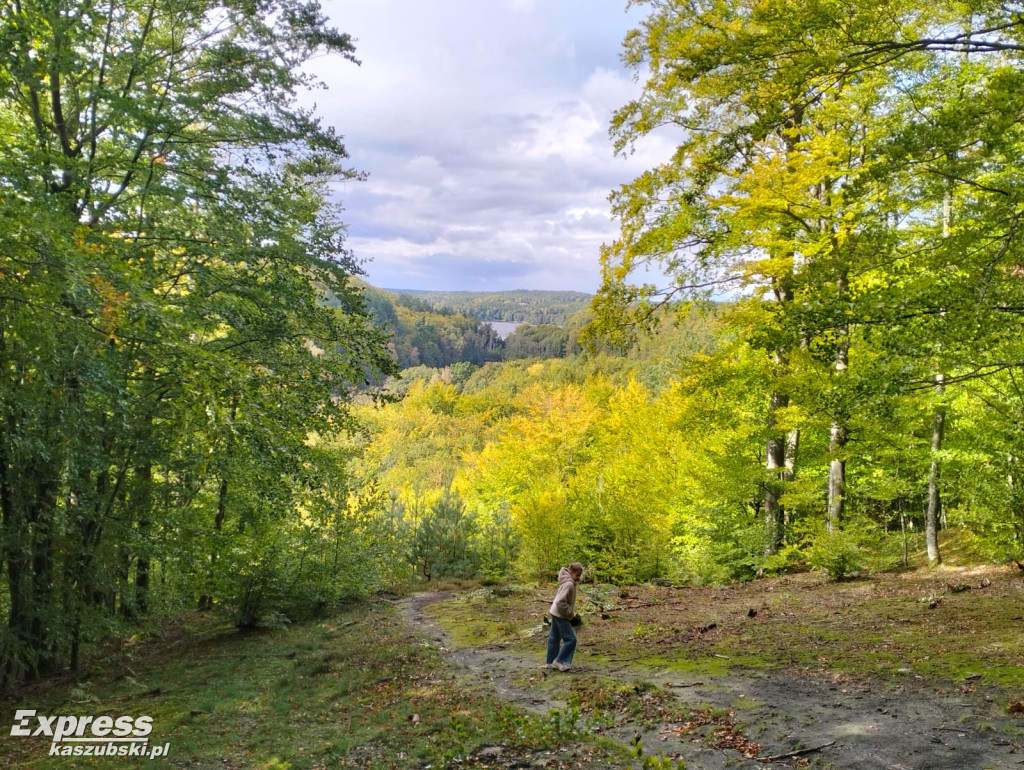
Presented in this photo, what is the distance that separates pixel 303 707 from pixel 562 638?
3.46 m

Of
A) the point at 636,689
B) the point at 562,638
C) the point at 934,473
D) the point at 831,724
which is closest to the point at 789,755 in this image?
the point at 831,724

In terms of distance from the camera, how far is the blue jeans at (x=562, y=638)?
7176 mm

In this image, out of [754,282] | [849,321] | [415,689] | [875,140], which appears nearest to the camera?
[849,321]

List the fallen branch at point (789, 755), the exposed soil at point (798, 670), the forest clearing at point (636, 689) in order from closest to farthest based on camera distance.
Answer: the fallen branch at point (789, 755)
the exposed soil at point (798, 670)
the forest clearing at point (636, 689)

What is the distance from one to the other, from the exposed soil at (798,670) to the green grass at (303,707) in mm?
597

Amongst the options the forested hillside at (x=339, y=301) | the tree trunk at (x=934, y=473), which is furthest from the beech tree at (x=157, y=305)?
the tree trunk at (x=934, y=473)

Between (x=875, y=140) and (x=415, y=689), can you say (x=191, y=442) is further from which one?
(x=875, y=140)

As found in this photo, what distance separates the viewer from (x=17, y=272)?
589cm

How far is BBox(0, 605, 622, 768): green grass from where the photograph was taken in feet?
17.1

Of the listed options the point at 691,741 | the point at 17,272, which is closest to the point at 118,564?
the point at 17,272

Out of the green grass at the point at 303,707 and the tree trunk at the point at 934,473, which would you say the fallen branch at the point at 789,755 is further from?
the tree trunk at the point at 934,473

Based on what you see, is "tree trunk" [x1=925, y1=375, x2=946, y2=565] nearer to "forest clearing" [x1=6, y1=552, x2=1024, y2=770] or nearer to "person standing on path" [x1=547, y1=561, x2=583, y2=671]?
"forest clearing" [x1=6, y1=552, x2=1024, y2=770]

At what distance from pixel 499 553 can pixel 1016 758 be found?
18.9 m

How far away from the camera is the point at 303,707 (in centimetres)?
723
